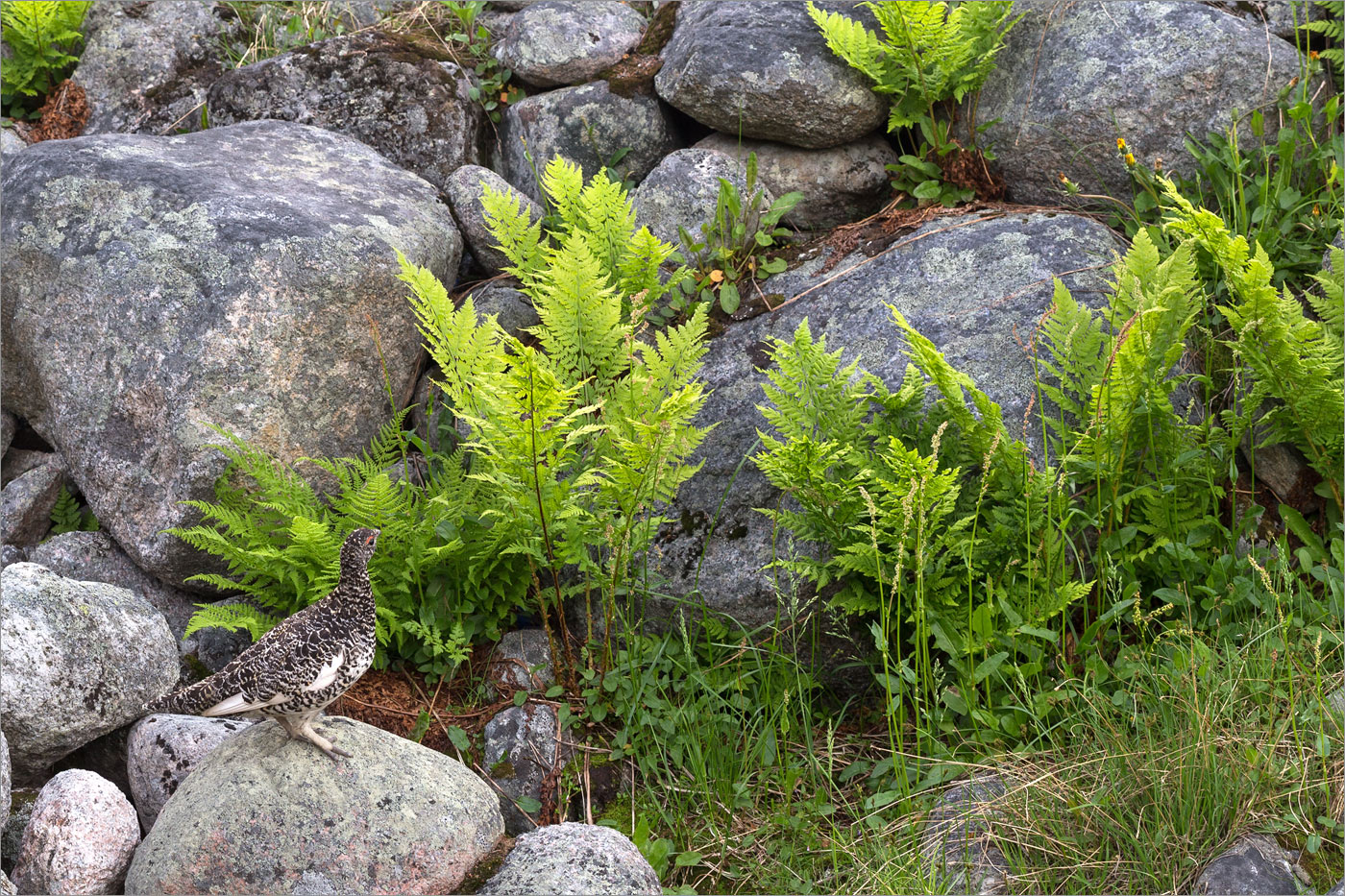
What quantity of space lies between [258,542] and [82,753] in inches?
45.5

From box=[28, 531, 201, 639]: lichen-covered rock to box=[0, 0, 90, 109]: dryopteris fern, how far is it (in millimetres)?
3170

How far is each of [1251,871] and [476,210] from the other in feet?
15.0

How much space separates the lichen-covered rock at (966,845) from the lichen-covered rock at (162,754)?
2.58 m

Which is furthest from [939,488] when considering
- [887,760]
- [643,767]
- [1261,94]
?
[1261,94]

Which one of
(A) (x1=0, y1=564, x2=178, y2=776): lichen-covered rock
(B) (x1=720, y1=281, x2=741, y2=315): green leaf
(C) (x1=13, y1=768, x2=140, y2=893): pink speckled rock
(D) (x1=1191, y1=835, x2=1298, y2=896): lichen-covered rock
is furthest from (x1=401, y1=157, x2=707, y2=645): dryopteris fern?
(D) (x1=1191, y1=835, x2=1298, y2=896): lichen-covered rock

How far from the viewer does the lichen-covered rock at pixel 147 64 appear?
255 inches

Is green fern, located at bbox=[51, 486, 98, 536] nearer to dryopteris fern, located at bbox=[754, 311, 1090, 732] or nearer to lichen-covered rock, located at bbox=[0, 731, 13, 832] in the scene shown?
lichen-covered rock, located at bbox=[0, 731, 13, 832]

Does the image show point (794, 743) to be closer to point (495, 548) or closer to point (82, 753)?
point (495, 548)

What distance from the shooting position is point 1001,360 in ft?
15.7

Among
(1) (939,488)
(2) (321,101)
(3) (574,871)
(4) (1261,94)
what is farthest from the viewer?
(2) (321,101)

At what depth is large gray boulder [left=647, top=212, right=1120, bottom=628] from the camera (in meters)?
4.65

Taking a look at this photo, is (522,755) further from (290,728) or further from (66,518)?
(66,518)

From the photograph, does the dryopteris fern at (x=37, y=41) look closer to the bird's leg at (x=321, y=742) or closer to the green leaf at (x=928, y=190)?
the bird's leg at (x=321, y=742)

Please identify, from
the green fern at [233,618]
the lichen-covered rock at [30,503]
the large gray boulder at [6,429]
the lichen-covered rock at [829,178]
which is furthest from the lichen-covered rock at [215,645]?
the lichen-covered rock at [829,178]
